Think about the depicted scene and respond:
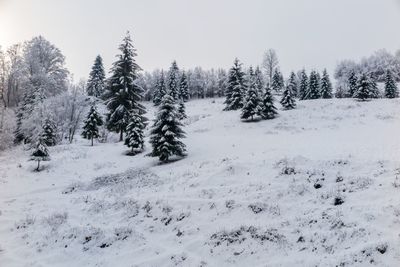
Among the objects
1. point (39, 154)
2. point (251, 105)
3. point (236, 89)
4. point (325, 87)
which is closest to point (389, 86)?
point (325, 87)

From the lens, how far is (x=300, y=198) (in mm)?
17531

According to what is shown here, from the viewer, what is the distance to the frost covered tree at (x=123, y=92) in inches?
1759

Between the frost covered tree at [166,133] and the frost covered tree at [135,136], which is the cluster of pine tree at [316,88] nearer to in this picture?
the frost covered tree at [135,136]

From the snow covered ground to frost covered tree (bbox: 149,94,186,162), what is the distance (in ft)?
4.29

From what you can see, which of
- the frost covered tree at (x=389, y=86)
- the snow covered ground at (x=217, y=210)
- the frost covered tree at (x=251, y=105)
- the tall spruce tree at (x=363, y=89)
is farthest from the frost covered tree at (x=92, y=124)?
the frost covered tree at (x=389, y=86)

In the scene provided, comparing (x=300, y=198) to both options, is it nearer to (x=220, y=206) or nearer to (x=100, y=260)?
(x=220, y=206)

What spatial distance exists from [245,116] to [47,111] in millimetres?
25521

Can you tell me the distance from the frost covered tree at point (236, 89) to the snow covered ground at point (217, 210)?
32.2 meters

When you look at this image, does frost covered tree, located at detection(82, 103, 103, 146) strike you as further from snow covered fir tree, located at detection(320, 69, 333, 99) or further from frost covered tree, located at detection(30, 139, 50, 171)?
snow covered fir tree, located at detection(320, 69, 333, 99)

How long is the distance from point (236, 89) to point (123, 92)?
82.8 ft

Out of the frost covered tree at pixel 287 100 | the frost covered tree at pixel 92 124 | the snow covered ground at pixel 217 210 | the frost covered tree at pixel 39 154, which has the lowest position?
the snow covered ground at pixel 217 210

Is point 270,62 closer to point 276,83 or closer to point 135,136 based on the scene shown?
point 276,83

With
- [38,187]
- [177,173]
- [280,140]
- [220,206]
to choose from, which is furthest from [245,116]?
[220,206]

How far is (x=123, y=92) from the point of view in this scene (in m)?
45.5
